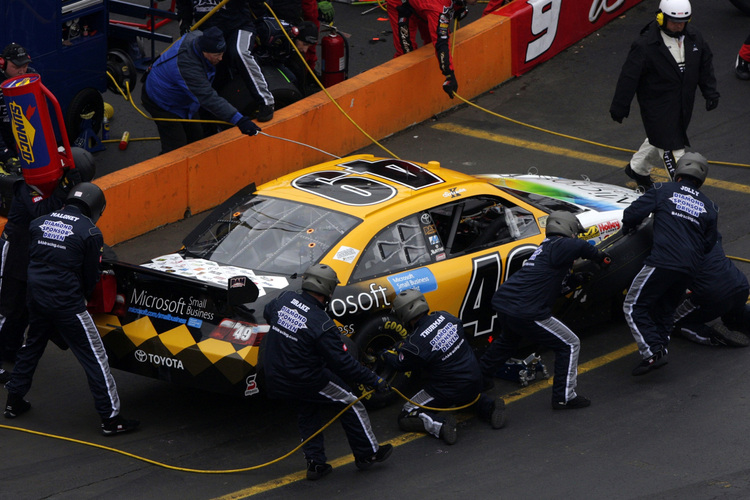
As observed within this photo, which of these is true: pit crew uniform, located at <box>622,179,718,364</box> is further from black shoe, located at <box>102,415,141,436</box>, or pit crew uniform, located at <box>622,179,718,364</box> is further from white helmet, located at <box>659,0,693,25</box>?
black shoe, located at <box>102,415,141,436</box>

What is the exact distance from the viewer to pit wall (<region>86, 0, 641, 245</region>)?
33.8 feet

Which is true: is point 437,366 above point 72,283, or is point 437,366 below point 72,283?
below

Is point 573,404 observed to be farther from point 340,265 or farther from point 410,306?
point 340,265

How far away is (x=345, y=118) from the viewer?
12195 millimetres

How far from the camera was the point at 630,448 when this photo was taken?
22.1 ft

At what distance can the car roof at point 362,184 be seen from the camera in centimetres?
745

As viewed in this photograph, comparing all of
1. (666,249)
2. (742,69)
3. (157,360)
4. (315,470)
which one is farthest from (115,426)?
(742,69)

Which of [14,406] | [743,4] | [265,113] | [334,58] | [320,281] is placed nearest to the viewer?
[320,281]

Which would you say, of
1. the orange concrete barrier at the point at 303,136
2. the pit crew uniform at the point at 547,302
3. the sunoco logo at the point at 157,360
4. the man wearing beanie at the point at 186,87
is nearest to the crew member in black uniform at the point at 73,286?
the sunoco logo at the point at 157,360

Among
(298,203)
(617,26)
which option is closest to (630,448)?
(298,203)

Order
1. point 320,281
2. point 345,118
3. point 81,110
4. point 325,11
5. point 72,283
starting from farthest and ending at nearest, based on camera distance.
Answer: point 325,11, point 345,118, point 81,110, point 72,283, point 320,281

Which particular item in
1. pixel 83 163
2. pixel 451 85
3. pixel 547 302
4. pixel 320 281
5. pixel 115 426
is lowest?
pixel 115 426

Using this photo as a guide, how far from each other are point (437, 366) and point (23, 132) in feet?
12.4

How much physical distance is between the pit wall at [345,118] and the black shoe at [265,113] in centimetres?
9
